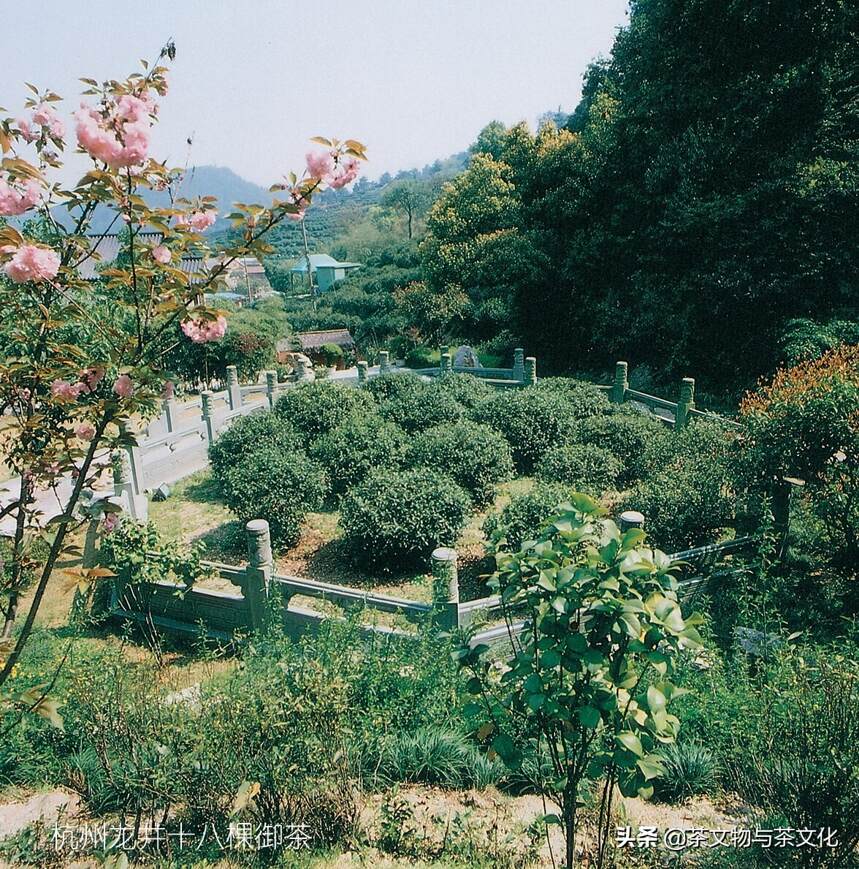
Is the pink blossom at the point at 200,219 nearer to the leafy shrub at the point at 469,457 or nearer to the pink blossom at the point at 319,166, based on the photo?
the pink blossom at the point at 319,166

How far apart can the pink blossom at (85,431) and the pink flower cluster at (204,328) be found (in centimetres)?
66

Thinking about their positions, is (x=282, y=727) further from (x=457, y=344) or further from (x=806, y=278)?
(x=457, y=344)

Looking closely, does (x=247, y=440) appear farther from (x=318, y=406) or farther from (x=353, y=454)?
(x=353, y=454)

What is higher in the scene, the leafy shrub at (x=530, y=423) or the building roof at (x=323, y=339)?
the building roof at (x=323, y=339)

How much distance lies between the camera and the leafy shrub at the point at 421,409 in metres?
12.5


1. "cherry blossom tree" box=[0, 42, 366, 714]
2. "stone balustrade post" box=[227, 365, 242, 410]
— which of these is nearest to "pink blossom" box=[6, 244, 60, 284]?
"cherry blossom tree" box=[0, 42, 366, 714]

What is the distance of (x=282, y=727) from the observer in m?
3.48

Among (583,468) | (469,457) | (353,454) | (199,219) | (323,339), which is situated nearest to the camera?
(199,219)

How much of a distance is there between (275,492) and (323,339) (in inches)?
992

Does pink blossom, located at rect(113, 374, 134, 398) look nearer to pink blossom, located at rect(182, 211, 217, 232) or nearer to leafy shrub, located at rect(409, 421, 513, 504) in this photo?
pink blossom, located at rect(182, 211, 217, 232)

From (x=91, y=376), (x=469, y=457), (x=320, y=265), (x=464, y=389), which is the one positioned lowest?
(x=469, y=457)

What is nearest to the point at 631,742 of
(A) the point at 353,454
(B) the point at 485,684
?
(B) the point at 485,684

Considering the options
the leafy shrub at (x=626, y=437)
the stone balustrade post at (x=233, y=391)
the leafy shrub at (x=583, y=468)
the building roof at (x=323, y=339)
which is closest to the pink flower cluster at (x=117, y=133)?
the leafy shrub at (x=583, y=468)

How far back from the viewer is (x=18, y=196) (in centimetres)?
270
